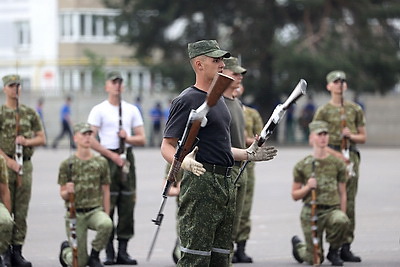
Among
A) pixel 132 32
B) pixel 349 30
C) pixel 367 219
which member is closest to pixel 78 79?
pixel 132 32

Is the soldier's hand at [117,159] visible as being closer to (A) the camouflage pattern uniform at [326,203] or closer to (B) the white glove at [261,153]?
(A) the camouflage pattern uniform at [326,203]

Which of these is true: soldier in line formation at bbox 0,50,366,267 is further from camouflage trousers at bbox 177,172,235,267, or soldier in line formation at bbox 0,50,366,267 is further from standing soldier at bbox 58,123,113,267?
camouflage trousers at bbox 177,172,235,267

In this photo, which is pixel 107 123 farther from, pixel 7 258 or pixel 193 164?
pixel 193 164

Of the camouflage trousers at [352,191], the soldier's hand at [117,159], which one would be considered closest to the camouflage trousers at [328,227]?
the camouflage trousers at [352,191]

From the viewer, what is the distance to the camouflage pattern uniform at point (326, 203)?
11.7 meters

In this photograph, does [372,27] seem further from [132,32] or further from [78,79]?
[78,79]

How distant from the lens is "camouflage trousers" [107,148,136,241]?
12219 mm

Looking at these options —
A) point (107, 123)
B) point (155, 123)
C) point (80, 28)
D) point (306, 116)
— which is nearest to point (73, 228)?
point (107, 123)

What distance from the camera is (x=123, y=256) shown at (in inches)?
477

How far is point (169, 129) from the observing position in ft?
25.4

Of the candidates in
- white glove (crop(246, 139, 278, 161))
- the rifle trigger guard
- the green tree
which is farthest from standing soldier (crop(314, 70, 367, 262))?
the green tree

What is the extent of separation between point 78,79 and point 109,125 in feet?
183

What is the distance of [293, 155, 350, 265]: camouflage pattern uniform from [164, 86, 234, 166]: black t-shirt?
4157 millimetres

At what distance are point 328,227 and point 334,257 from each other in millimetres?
345
